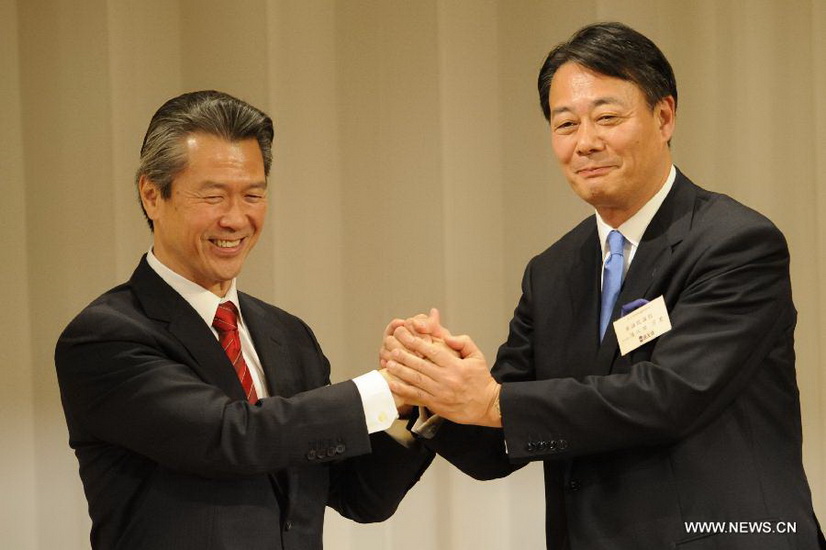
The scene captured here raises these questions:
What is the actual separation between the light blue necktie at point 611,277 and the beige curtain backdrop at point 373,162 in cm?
140

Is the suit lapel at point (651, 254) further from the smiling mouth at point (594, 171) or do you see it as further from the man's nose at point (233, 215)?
the man's nose at point (233, 215)

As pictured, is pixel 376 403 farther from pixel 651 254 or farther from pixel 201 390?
pixel 651 254

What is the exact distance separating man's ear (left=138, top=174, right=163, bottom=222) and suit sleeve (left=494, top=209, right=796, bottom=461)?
0.82 metres

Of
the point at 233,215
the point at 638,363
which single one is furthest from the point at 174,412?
the point at 638,363

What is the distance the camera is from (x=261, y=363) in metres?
2.39

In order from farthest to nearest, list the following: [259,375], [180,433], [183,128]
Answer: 1. [259,375]
2. [183,128]
3. [180,433]

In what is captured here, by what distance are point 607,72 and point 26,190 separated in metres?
2.18

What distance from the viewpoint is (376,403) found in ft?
7.39

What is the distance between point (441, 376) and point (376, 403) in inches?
6.2

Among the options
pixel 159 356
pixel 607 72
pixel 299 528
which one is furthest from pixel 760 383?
pixel 159 356

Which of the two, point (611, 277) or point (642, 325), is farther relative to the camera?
point (611, 277)

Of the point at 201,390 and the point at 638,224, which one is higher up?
the point at 638,224

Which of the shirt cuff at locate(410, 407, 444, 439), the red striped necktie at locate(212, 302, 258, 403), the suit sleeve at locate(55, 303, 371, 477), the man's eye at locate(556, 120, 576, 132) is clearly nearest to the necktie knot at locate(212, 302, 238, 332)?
the red striped necktie at locate(212, 302, 258, 403)

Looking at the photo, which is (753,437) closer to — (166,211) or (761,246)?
(761,246)
